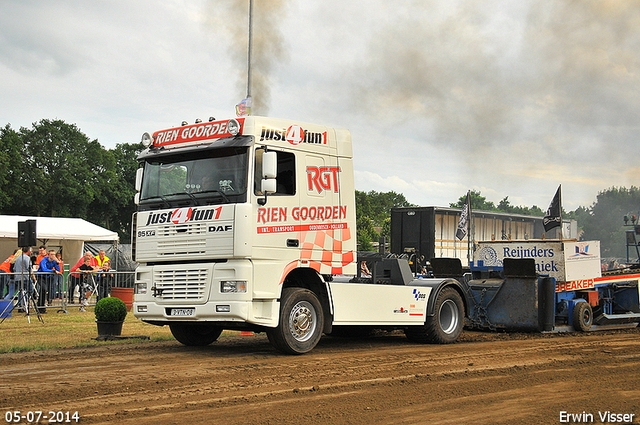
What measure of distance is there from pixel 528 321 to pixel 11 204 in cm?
5700

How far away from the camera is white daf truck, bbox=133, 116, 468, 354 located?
935 centimetres

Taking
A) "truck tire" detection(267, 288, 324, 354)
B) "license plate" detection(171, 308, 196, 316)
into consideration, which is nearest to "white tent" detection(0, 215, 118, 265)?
"license plate" detection(171, 308, 196, 316)

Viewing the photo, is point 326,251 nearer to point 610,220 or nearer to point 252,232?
point 252,232

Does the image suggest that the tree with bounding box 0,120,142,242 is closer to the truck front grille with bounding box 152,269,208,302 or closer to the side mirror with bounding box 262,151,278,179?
the truck front grille with bounding box 152,269,208,302

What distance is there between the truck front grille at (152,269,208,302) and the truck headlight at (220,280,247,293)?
1.00 feet

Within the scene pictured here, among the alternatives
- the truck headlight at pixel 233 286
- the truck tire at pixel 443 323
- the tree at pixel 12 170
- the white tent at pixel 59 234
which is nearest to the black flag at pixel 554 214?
the truck tire at pixel 443 323

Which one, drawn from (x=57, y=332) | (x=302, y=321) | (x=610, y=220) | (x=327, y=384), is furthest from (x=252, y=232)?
(x=610, y=220)

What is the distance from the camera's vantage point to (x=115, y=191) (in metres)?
68.6

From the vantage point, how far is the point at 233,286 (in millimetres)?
9297

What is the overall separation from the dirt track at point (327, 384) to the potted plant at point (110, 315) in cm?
126

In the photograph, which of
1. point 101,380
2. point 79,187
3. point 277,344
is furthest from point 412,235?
point 79,187

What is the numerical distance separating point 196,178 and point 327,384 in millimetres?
3999

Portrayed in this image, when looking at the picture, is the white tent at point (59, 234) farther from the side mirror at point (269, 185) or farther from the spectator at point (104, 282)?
the side mirror at point (269, 185)

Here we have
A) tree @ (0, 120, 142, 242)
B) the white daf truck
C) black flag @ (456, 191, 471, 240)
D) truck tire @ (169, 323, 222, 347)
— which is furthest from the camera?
tree @ (0, 120, 142, 242)
